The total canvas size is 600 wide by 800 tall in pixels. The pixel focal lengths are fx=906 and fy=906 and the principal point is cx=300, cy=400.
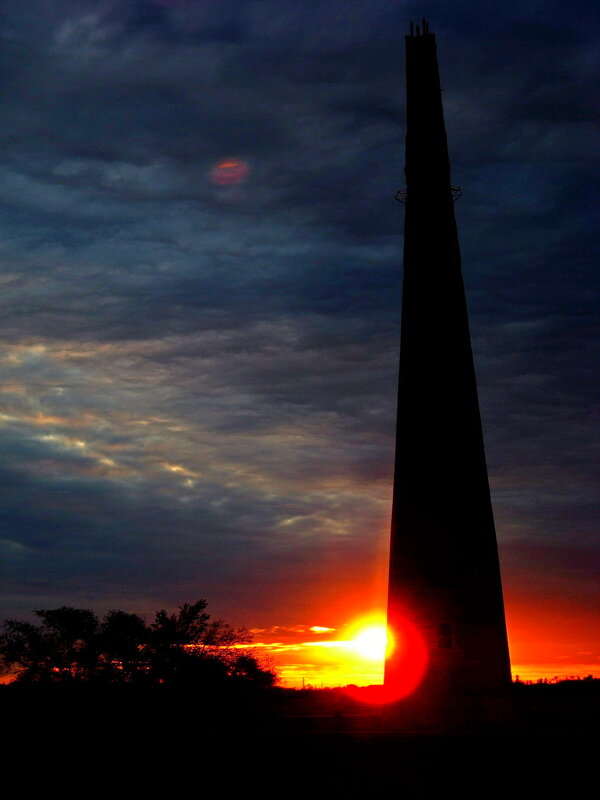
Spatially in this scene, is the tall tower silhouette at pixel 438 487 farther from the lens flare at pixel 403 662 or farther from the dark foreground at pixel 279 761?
the dark foreground at pixel 279 761

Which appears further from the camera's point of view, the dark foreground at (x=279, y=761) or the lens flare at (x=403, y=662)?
the lens flare at (x=403, y=662)

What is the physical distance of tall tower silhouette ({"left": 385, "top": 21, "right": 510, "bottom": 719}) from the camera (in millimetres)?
28203

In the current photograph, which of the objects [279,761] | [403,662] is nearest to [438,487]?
[403,662]

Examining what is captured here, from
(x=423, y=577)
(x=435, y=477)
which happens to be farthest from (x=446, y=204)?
(x=423, y=577)

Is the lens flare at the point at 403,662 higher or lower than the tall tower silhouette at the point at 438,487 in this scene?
lower

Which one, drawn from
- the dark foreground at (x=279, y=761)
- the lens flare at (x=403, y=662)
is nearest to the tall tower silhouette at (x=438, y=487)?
the lens flare at (x=403, y=662)

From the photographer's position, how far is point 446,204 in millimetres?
31781

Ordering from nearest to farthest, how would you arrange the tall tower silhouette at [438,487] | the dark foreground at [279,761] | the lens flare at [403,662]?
the dark foreground at [279,761]
the tall tower silhouette at [438,487]
the lens flare at [403,662]

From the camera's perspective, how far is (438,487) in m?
29.2

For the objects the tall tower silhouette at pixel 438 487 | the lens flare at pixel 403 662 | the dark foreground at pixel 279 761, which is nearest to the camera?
the dark foreground at pixel 279 761

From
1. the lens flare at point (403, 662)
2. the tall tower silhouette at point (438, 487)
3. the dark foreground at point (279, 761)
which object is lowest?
the dark foreground at point (279, 761)

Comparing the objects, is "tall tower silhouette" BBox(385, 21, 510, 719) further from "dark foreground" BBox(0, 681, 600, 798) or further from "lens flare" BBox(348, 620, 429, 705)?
"dark foreground" BBox(0, 681, 600, 798)

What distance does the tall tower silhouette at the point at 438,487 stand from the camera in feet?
92.5

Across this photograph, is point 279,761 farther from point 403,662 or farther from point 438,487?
point 438,487
